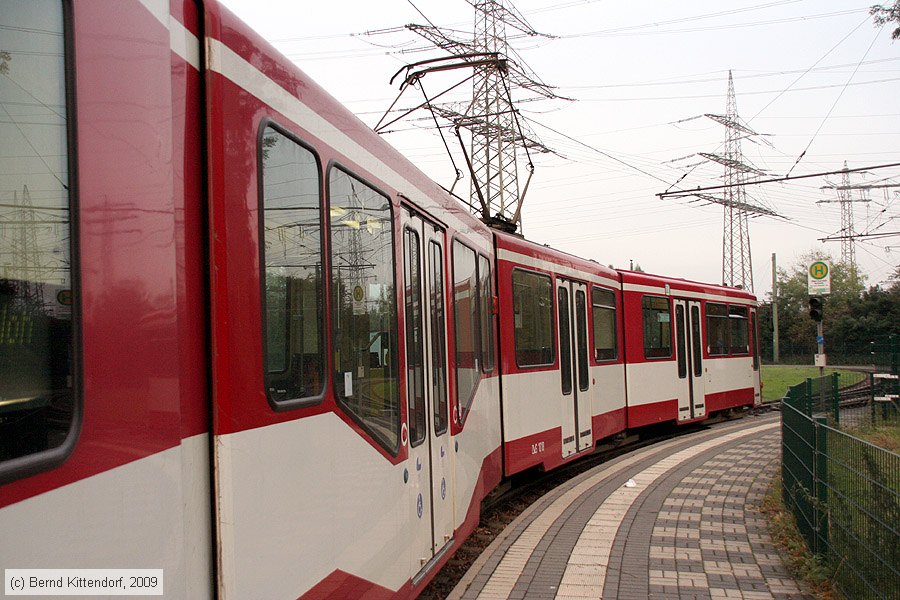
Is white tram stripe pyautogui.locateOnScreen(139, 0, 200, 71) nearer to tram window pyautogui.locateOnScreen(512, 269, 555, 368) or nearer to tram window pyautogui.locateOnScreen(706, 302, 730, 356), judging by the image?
tram window pyautogui.locateOnScreen(512, 269, 555, 368)

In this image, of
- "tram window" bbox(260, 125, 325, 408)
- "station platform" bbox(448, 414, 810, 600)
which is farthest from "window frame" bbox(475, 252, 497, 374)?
"tram window" bbox(260, 125, 325, 408)

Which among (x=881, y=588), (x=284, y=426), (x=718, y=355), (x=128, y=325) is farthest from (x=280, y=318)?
(x=718, y=355)

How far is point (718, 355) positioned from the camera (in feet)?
59.7

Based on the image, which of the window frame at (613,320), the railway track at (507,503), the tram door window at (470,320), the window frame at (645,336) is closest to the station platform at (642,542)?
the railway track at (507,503)

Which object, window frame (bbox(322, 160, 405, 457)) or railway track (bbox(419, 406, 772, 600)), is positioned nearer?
window frame (bbox(322, 160, 405, 457))

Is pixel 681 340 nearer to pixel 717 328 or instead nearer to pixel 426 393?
pixel 717 328

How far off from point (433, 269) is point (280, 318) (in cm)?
303

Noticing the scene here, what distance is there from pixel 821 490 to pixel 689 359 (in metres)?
11.0

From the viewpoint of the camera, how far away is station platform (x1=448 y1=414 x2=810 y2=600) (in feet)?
19.4

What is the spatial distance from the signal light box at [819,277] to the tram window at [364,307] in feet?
43.7

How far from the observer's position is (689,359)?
16906 millimetres

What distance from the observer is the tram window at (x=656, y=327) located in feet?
50.0

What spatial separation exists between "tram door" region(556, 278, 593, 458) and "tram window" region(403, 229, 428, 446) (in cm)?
573

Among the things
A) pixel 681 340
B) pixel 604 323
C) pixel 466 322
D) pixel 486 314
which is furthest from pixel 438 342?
pixel 681 340
